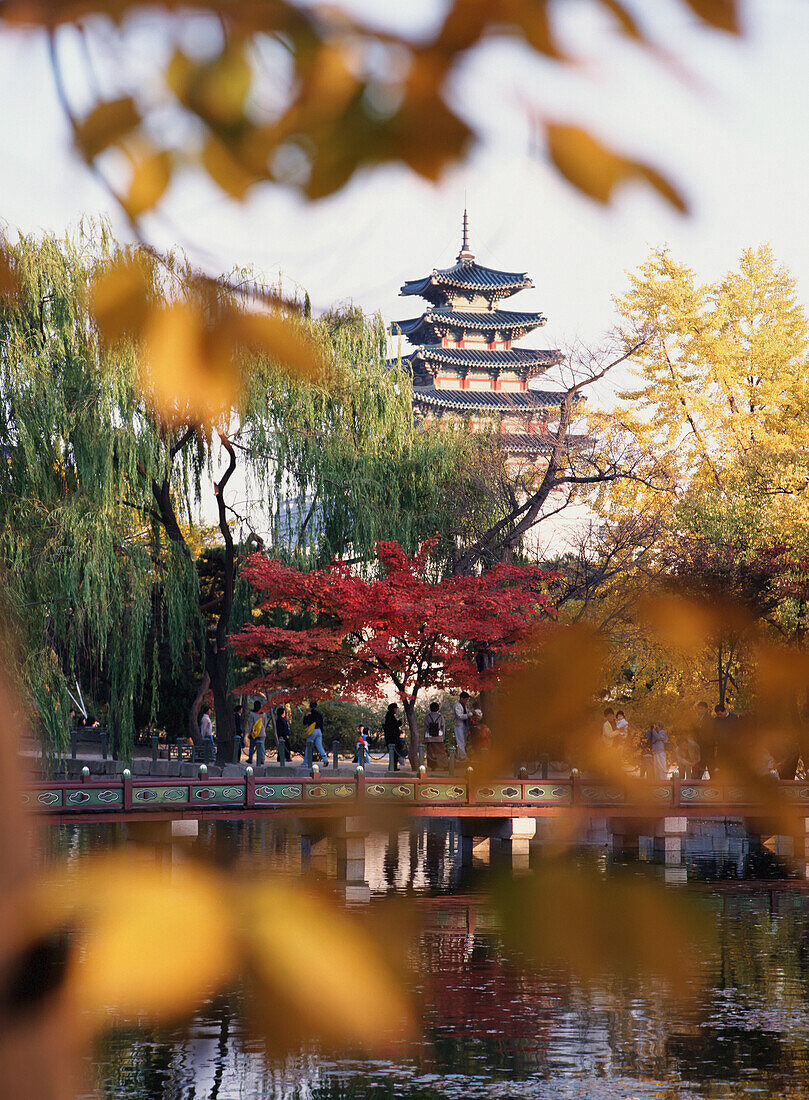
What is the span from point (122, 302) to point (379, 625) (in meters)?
14.4

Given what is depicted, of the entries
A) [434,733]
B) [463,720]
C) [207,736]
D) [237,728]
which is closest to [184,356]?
[463,720]

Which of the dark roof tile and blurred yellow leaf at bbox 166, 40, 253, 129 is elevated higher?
the dark roof tile

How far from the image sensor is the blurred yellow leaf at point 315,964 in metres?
0.87

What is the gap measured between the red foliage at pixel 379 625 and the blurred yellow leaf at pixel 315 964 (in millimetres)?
13499

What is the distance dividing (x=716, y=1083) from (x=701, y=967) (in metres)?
2.71

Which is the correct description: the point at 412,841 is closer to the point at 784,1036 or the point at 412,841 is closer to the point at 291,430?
the point at 291,430

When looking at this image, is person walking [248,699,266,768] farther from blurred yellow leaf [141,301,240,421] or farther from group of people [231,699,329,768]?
blurred yellow leaf [141,301,240,421]

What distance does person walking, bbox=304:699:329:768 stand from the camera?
18203 millimetres

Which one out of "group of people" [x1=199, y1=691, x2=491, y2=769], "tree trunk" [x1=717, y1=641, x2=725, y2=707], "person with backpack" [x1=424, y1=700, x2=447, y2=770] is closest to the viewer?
"tree trunk" [x1=717, y1=641, x2=725, y2=707]

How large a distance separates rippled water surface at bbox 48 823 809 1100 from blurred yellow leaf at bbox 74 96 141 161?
5.34m

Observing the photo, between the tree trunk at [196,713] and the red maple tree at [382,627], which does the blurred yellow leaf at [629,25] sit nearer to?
the red maple tree at [382,627]

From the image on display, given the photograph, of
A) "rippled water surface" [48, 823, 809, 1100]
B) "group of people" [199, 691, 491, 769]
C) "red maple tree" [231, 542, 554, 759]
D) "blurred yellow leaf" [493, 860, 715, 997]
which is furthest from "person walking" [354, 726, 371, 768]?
"blurred yellow leaf" [493, 860, 715, 997]

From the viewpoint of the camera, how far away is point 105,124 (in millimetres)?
850

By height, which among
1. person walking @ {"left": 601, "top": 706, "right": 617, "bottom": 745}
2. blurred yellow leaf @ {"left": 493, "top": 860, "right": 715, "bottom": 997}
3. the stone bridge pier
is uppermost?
person walking @ {"left": 601, "top": 706, "right": 617, "bottom": 745}
